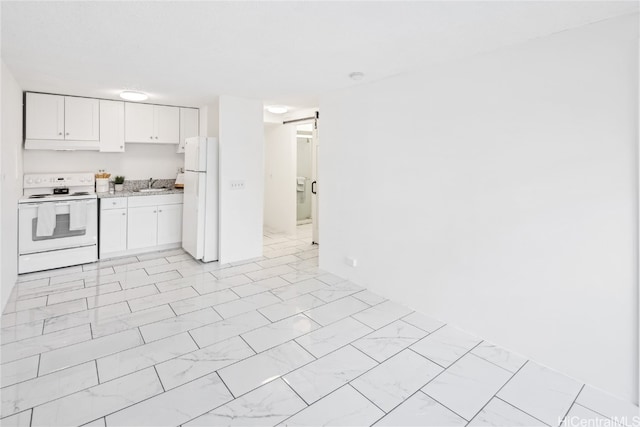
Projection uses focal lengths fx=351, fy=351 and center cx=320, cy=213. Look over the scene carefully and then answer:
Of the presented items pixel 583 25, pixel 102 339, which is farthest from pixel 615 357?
pixel 102 339

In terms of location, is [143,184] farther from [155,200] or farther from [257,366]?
[257,366]

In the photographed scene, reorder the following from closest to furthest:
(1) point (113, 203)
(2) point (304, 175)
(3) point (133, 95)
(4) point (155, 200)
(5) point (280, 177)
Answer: (3) point (133, 95) < (1) point (113, 203) < (4) point (155, 200) < (5) point (280, 177) < (2) point (304, 175)

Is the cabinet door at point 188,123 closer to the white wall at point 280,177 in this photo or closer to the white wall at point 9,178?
the white wall at point 280,177

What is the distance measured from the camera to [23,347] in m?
2.56

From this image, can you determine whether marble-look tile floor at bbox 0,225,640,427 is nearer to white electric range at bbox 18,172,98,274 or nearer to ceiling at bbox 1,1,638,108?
white electric range at bbox 18,172,98,274

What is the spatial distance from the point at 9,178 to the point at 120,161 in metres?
1.94

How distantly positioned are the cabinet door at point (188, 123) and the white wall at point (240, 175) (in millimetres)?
1316

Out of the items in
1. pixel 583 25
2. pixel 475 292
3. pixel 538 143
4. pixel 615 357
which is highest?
pixel 583 25

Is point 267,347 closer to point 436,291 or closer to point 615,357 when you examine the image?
point 436,291

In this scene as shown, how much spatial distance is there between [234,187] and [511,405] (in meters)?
3.76

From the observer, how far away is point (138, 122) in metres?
5.11

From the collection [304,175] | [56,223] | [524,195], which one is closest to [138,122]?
[56,223]

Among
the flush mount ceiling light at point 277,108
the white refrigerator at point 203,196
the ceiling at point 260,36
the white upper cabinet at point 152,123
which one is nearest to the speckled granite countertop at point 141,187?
the white refrigerator at point 203,196

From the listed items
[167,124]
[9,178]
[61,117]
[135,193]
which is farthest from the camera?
[167,124]
